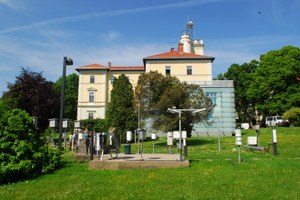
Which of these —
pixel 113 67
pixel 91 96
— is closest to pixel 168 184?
pixel 91 96

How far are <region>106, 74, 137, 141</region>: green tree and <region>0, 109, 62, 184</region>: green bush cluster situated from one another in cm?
2405

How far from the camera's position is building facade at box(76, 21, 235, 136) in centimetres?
4281

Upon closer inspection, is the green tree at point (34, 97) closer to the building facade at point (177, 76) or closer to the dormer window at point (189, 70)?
the building facade at point (177, 76)

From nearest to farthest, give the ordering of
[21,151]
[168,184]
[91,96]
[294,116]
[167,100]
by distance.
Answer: [168,184], [21,151], [167,100], [294,116], [91,96]

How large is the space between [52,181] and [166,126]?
18.8 metres

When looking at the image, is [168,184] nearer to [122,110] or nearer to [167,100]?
[167,100]

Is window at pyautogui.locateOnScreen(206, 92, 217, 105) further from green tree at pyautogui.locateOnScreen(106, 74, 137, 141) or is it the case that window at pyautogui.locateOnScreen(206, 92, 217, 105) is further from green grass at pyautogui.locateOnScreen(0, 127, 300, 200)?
→ green grass at pyautogui.locateOnScreen(0, 127, 300, 200)

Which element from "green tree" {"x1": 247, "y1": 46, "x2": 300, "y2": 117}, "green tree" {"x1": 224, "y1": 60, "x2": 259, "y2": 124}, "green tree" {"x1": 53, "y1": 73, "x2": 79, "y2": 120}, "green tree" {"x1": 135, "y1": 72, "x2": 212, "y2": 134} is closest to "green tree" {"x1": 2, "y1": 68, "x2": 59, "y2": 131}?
"green tree" {"x1": 135, "y1": 72, "x2": 212, "y2": 134}

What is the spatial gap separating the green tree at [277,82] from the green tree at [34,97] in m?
34.3

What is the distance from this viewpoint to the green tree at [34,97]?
31156 mm

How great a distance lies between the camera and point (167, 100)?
28.3m

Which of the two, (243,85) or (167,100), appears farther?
(243,85)

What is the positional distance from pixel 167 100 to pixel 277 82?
28.8 meters

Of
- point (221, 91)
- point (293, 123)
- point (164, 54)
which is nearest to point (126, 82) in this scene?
point (221, 91)
